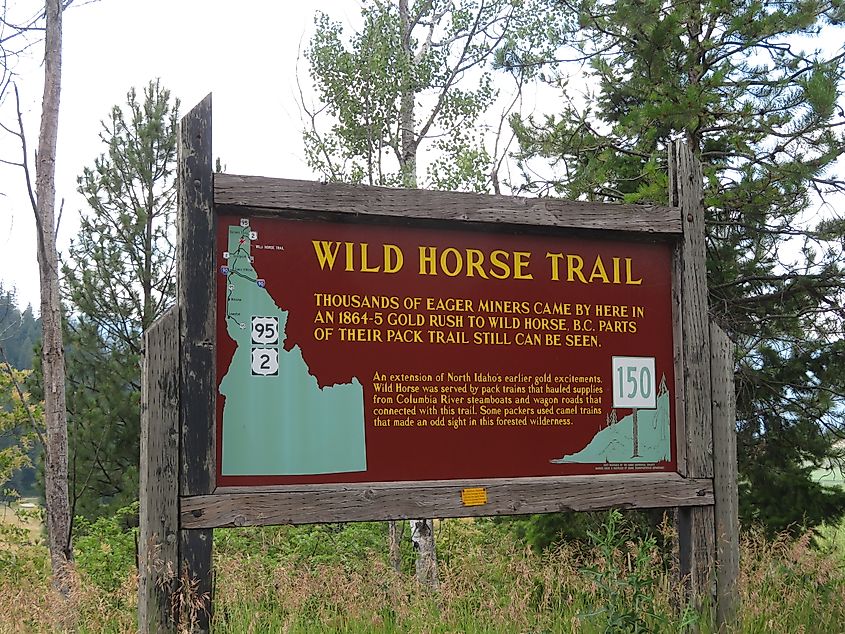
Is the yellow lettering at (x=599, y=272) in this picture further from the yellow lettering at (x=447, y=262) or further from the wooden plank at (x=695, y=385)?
the yellow lettering at (x=447, y=262)

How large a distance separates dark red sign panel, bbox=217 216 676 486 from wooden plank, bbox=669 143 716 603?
0.37 feet

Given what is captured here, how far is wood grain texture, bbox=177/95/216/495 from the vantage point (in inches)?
161

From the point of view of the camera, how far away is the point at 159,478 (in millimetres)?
4035

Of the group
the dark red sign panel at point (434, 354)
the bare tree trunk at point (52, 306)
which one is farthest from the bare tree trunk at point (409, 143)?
the dark red sign panel at point (434, 354)

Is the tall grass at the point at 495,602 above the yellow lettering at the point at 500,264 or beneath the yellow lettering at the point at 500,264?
beneath

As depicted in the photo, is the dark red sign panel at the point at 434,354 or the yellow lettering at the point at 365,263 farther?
the yellow lettering at the point at 365,263

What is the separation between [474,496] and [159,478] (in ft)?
5.14

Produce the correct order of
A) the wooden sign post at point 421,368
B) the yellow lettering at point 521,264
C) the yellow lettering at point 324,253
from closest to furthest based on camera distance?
the wooden sign post at point 421,368 < the yellow lettering at point 324,253 < the yellow lettering at point 521,264

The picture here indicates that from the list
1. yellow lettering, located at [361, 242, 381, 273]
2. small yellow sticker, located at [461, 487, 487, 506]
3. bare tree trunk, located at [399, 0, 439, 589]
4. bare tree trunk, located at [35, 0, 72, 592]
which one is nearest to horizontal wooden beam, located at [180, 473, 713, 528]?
small yellow sticker, located at [461, 487, 487, 506]

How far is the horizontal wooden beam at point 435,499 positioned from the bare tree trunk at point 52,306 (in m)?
3.96

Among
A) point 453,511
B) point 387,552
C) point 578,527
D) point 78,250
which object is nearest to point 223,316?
point 453,511

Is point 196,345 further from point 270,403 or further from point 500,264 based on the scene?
point 500,264

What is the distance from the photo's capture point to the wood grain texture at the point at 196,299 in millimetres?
4086

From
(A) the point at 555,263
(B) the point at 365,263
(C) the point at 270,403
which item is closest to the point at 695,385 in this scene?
(A) the point at 555,263
